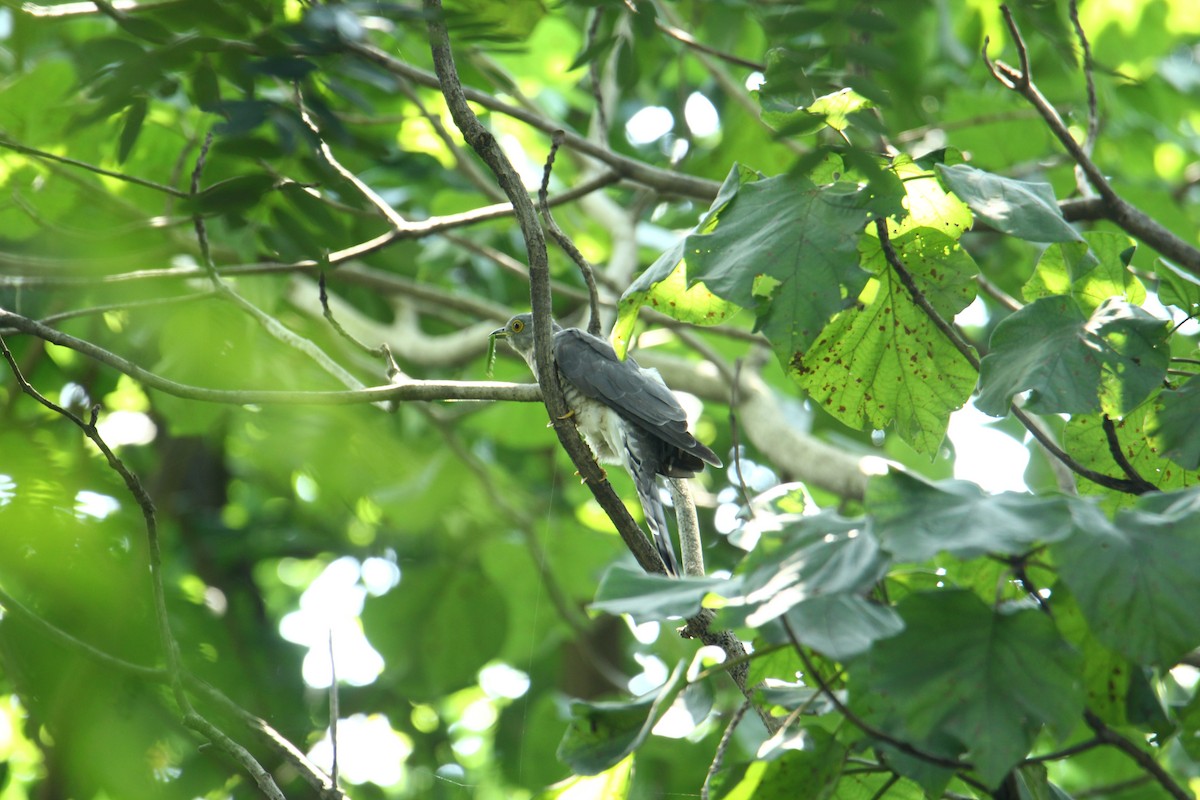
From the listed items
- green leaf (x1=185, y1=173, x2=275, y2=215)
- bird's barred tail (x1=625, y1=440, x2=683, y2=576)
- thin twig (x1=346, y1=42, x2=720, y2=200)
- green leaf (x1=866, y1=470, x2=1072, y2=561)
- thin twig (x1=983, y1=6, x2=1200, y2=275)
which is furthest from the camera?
thin twig (x1=346, y1=42, x2=720, y2=200)

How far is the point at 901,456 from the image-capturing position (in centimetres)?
474

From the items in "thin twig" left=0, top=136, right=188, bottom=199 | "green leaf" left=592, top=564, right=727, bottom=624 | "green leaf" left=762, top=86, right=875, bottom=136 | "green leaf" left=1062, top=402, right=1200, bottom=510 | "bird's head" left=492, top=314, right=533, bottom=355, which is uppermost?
"green leaf" left=762, top=86, right=875, bottom=136

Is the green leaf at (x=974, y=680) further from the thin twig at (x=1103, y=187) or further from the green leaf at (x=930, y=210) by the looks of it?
the thin twig at (x=1103, y=187)

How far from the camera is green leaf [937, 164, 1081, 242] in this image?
2.04 m

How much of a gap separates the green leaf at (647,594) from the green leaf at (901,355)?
99cm

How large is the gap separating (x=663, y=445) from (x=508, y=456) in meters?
2.86

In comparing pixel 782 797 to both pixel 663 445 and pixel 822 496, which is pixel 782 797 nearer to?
pixel 663 445

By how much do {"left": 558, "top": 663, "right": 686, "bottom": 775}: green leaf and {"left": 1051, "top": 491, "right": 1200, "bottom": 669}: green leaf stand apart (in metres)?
0.67

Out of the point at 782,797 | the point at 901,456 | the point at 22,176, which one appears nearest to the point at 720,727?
the point at 901,456

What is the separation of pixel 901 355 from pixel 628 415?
1624mm

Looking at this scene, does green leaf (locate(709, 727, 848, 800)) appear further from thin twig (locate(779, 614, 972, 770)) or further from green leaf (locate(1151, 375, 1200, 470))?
green leaf (locate(1151, 375, 1200, 470))

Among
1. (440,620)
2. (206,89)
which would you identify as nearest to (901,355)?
(206,89)

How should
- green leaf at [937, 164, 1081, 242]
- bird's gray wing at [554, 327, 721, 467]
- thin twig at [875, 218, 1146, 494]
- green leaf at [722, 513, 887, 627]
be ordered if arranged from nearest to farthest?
green leaf at [722, 513, 887, 627], green leaf at [937, 164, 1081, 242], thin twig at [875, 218, 1146, 494], bird's gray wing at [554, 327, 721, 467]

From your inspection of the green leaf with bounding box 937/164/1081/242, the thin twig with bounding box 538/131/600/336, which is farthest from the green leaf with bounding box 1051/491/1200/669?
the thin twig with bounding box 538/131/600/336
